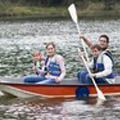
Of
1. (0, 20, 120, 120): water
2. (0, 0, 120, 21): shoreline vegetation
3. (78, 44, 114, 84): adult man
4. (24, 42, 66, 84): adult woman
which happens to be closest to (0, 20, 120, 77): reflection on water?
(0, 20, 120, 120): water

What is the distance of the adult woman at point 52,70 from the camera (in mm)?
16203

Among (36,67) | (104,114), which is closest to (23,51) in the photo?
(36,67)

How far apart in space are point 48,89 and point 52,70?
53cm

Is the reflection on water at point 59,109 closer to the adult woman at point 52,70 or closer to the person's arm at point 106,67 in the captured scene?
the adult woman at point 52,70

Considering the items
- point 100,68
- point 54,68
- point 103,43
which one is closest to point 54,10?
point 100,68

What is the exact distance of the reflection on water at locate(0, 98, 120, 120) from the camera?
13.8 m

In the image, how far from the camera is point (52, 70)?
53.6 feet

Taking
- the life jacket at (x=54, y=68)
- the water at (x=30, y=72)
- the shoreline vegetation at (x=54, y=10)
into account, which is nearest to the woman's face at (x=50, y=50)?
the life jacket at (x=54, y=68)

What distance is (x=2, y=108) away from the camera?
15.1 metres

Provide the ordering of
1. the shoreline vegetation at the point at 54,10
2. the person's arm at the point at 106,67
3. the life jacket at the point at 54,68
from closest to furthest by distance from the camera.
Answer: the person's arm at the point at 106,67 < the life jacket at the point at 54,68 < the shoreline vegetation at the point at 54,10

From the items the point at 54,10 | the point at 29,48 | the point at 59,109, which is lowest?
the point at 59,109

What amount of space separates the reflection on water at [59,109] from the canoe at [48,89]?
0.70 feet

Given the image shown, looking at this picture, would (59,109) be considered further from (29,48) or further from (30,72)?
(29,48)

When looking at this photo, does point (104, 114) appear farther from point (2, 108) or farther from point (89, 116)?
point (2, 108)
